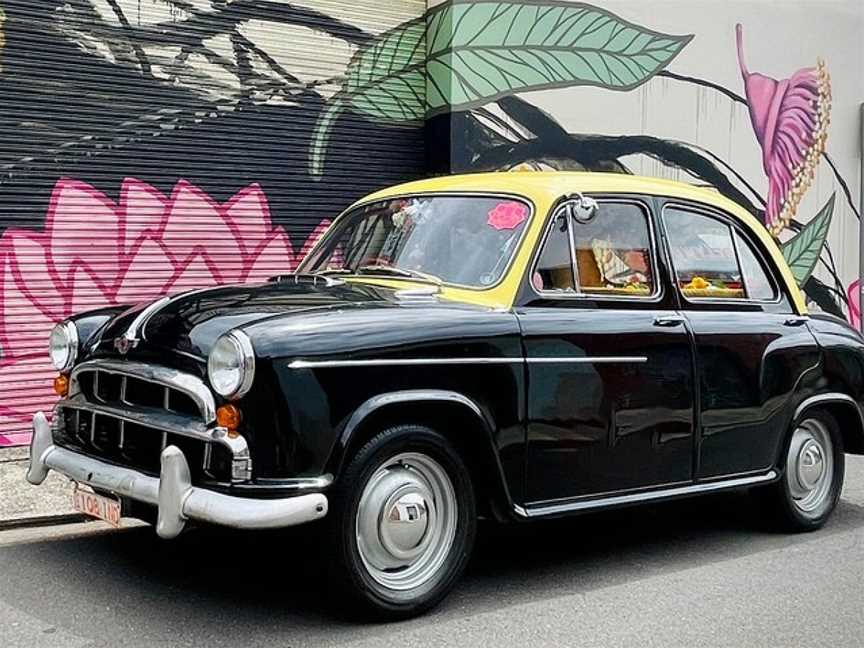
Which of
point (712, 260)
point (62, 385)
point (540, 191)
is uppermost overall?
point (540, 191)

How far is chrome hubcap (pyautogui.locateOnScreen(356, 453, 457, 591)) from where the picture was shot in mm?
4426

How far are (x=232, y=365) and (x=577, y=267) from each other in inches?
76.3

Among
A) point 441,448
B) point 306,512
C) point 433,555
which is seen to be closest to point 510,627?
point 433,555

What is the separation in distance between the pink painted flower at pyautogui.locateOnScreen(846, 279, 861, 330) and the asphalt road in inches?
337

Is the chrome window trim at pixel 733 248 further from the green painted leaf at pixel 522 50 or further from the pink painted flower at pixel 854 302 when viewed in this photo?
the pink painted flower at pixel 854 302

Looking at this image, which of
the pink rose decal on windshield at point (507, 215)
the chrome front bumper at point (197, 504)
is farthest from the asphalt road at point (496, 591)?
the pink rose decal on windshield at point (507, 215)

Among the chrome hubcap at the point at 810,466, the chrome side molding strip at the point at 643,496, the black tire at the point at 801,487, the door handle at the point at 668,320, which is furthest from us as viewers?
the chrome hubcap at the point at 810,466

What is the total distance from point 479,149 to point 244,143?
2.43 meters

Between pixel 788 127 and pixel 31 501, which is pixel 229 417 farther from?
pixel 788 127

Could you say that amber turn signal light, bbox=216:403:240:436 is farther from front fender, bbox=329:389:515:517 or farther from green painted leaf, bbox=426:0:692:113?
green painted leaf, bbox=426:0:692:113

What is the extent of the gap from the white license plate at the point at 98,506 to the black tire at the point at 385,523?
0.98m

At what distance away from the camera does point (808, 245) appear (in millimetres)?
13859

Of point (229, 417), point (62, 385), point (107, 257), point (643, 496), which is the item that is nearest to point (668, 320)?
point (643, 496)

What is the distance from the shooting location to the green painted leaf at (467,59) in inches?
424
